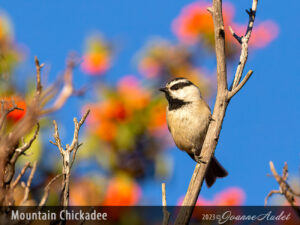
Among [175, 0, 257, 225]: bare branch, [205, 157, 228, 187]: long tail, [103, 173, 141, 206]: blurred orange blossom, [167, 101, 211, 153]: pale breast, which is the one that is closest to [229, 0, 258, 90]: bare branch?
[175, 0, 257, 225]: bare branch

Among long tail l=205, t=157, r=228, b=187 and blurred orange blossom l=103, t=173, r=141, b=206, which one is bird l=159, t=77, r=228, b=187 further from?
blurred orange blossom l=103, t=173, r=141, b=206

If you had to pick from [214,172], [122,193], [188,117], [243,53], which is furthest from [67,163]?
[214,172]

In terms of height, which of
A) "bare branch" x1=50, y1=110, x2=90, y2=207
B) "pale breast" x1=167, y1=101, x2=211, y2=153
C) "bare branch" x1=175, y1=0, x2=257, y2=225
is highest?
"pale breast" x1=167, y1=101, x2=211, y2=153

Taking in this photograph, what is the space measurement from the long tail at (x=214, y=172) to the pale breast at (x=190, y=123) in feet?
0.94

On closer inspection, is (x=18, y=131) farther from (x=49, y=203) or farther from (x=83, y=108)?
(x=83, y=108)

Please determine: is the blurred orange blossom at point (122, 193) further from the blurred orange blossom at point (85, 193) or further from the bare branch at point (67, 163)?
the bare branch at point (67, 163)

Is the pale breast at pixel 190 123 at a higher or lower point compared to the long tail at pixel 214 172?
higher

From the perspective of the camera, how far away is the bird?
12.7ft

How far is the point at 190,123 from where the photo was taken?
3895 mm

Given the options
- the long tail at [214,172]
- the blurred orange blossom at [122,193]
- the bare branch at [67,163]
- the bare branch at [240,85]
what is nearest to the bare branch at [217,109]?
the bare branch at [240,85]

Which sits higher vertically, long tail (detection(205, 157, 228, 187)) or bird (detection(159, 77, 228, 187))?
bird (detection(159, 77, 228, 187))

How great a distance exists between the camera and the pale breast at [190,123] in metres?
3.85

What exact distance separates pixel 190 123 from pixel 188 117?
0.05m

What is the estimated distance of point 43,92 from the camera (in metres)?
1.41
